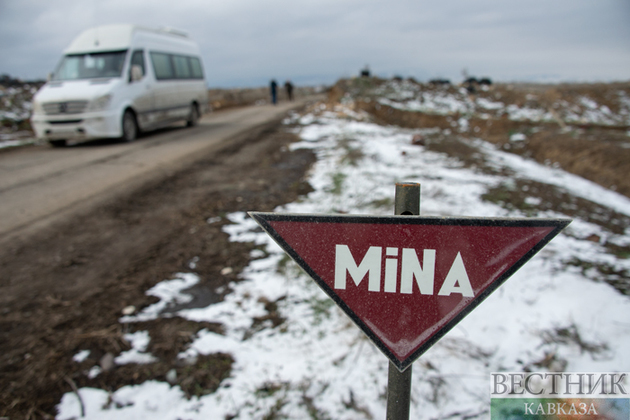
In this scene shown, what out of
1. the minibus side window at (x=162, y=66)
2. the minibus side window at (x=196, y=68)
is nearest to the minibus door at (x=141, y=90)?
the minibus side window at (x=162, y=66)

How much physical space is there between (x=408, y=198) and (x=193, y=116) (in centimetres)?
1286

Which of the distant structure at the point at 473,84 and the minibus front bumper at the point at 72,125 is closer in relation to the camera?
the minibus front bumper at the point at 72,125

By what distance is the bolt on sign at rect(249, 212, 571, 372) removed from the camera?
0.96m

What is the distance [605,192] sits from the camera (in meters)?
5.35

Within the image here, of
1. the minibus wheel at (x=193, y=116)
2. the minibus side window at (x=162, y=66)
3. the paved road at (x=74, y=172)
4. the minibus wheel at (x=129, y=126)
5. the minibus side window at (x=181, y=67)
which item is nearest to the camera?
the paved road at (x=74, y=172)

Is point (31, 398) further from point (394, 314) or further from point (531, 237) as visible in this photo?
point (531, 237)

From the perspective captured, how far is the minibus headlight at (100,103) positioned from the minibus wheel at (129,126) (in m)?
0.68

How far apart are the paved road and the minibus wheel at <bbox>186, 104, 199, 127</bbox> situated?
255 centimetres

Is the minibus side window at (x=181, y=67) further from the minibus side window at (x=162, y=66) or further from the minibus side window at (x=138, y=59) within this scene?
the minibus side window at (x=138, y=59)

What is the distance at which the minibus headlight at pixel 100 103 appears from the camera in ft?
27.3

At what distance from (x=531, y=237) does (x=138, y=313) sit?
2.51 metres

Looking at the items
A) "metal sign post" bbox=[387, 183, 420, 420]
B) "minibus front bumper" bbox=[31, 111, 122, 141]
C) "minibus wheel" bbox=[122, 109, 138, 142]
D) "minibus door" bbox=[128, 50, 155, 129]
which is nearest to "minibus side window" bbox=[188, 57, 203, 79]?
"minibus door" bbox=[128, 50, 155, 129]

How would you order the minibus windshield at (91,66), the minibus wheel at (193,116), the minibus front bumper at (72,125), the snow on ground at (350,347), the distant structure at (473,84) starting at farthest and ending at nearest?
the distant structure at (473,84)
the minibus wheel at (193,116)
the minibus windshield at (91,66)
the minibus front bumper at (72,125)
the snow on ground at (350,347)

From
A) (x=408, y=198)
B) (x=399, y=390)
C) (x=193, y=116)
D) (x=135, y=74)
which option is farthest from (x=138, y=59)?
(x=399, y=390)
